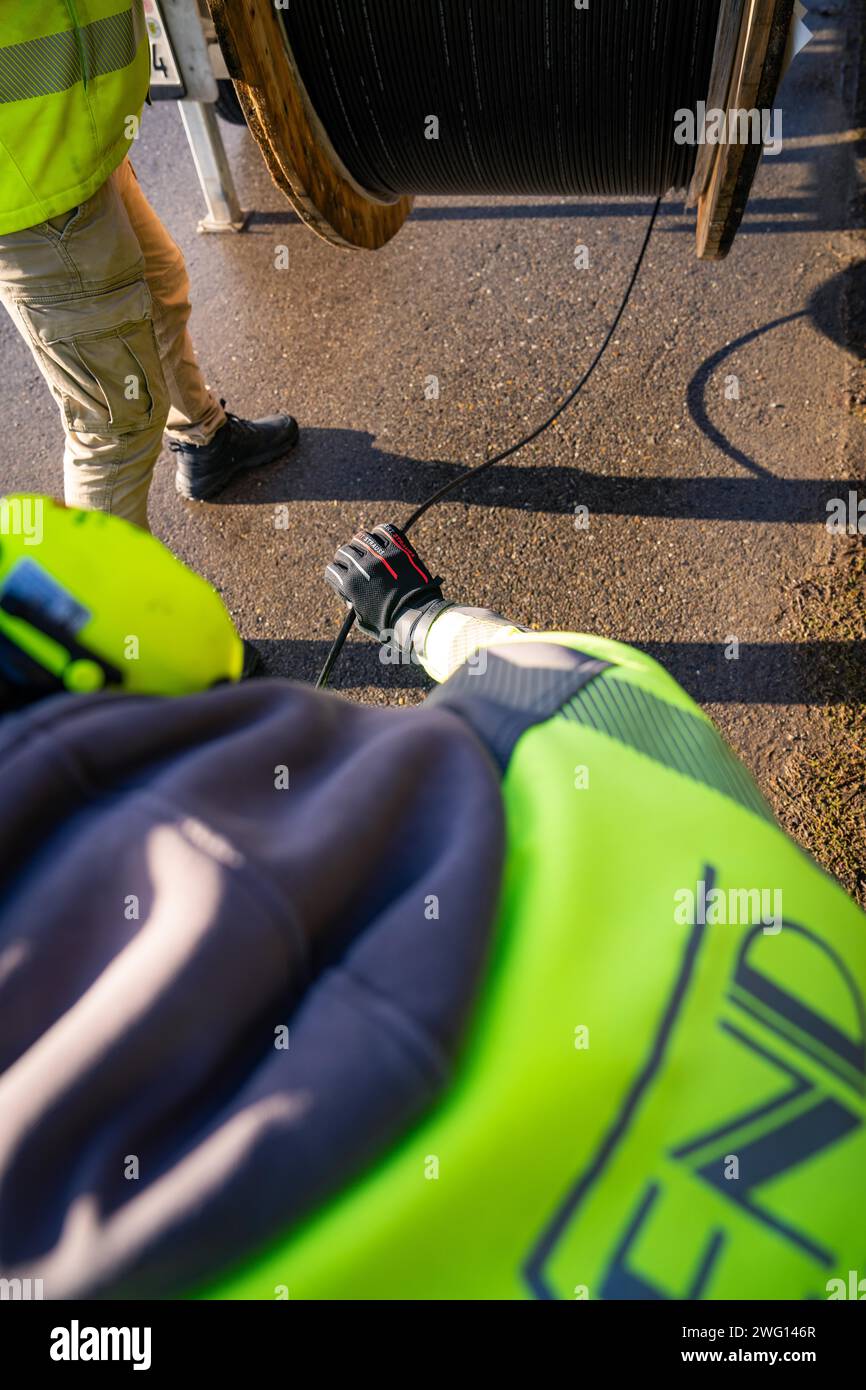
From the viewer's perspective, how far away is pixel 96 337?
6.65 feet

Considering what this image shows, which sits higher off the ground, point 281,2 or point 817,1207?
point 281,2

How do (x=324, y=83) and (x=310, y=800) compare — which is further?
(x=324, y=83)

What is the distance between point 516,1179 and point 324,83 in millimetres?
2476

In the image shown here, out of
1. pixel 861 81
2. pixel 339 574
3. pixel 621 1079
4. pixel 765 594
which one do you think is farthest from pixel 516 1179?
pixel 861 81

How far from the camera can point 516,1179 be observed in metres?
0.58

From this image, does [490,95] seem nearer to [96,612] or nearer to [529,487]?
[529,487]

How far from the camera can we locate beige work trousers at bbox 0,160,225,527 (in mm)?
1915

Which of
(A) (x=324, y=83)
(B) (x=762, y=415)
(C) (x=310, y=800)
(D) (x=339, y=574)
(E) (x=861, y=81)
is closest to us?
(C) (x=310, y=800)

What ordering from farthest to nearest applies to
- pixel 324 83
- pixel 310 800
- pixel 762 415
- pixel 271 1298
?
pixel 762 415, pixel 324 83, pixel 310 800, pixel 271 1298

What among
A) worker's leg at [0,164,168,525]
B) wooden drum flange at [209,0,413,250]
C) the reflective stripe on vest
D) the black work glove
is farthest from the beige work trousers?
the black work glove

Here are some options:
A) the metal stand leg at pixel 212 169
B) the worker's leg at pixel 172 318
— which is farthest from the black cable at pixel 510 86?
the metal stand leg at pixel 212 169

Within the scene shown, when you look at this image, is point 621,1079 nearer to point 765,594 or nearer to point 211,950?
point 211,950

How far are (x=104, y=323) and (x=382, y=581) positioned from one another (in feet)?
2.77
